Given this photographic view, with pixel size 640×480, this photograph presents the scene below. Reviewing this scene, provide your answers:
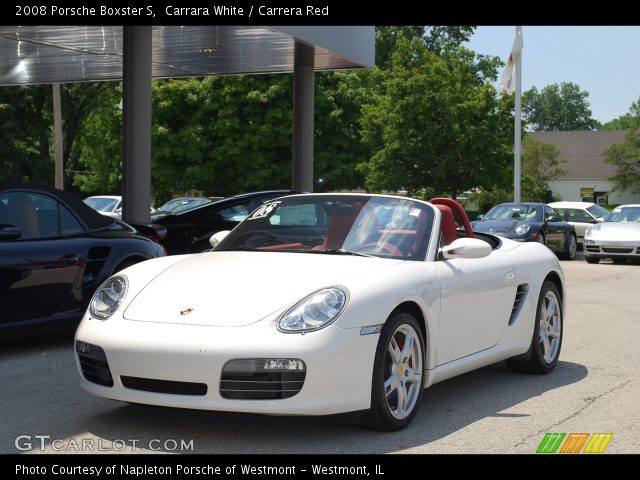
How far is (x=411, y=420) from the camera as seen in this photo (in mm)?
5535

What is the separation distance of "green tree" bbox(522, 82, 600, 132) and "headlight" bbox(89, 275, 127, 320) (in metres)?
130

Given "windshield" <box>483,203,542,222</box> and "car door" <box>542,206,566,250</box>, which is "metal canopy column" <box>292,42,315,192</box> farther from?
"car door" <box>542,206,566,250</box>

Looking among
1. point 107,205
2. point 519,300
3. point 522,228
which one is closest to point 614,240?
point 522,228

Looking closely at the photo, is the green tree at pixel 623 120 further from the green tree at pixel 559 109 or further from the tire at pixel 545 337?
the tire at pixel 545 337

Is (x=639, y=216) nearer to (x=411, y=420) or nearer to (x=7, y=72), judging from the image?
(x=7, y=72)

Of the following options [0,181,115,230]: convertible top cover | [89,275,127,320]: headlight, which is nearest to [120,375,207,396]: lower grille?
[89,275,127,320]: headlight

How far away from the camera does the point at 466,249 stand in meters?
6.02

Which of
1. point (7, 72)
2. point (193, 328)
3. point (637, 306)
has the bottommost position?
point (637, 306)

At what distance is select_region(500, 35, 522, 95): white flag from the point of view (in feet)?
109

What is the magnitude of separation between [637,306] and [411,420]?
8.07 meters

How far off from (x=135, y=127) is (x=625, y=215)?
13695 millimetres

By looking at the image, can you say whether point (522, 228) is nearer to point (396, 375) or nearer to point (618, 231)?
point (618, 231)

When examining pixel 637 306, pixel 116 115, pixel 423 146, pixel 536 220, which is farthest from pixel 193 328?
pixel 116 115

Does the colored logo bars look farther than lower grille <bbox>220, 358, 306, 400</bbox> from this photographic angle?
Yes
